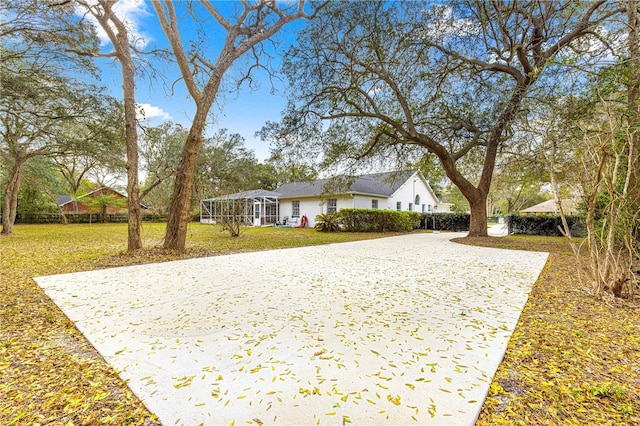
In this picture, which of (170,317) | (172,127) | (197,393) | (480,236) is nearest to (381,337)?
(197,393)

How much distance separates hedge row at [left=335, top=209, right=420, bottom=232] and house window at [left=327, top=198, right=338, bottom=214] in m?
2.91

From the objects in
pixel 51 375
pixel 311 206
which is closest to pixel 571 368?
pixel 51 375

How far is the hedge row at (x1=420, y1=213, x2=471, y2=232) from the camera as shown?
1908 cm

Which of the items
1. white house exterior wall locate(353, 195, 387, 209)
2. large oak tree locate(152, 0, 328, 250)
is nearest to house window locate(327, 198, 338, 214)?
white house exterior wall locate(353, 195, 387, 209)

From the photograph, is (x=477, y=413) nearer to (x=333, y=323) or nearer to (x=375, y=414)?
(x=375, y=414)

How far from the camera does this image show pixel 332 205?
66.1ft

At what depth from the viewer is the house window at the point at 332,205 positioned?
1994cm

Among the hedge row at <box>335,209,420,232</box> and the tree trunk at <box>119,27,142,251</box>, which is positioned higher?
the tree trunk at <box>119,27,142,251</box>

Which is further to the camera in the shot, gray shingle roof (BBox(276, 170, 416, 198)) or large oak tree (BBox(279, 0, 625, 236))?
gray shingle roof (BBox(276, 170, 416, 198))

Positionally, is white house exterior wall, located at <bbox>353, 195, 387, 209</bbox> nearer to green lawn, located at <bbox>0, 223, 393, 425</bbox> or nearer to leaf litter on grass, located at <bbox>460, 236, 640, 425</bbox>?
leaf litter on grass, located at <bbox>460, 236, 640, 425</bbox>

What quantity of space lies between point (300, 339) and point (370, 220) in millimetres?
14229

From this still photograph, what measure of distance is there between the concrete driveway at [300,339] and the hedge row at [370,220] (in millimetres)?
10852

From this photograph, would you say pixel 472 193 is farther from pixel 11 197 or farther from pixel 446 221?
pixel 11 197

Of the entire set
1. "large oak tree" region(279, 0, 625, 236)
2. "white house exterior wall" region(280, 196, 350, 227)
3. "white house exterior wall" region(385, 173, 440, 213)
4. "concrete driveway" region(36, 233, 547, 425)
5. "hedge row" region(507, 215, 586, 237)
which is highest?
"large oak tree" region(279, 0, 625, 236)
